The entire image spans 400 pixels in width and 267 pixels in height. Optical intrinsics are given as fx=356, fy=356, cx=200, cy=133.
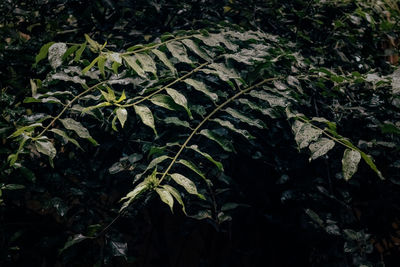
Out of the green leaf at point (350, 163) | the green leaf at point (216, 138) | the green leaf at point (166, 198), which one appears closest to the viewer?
the green leaf at point (166, 198)

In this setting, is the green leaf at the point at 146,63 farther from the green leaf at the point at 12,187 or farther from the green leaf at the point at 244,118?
the green leaf at the point at 12,187

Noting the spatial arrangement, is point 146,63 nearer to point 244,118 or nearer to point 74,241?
point 244,118

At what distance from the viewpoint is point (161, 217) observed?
1.45m

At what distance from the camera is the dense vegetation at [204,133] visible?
3.23ft

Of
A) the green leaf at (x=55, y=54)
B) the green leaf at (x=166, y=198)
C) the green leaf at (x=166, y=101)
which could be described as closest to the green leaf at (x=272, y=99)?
the green leaf at (x=166, y=101)

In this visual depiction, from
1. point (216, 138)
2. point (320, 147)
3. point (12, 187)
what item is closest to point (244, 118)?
point (216, 138)

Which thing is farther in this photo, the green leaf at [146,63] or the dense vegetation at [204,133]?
the dense vegetation at [204,133]

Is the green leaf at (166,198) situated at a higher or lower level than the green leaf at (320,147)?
higher

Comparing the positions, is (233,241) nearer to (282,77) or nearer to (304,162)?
(304,162)

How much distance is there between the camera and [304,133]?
91cm

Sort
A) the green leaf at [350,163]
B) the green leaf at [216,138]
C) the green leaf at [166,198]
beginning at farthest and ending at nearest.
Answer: the green leaf at [216,138] → the green leaf at [350,163] → the green leaf at [166,198]

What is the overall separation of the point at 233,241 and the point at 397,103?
0.80 meters

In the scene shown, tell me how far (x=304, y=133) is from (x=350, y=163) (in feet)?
0.44

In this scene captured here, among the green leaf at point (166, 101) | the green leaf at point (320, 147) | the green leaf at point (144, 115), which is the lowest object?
the green leaf at point (320, 147)
